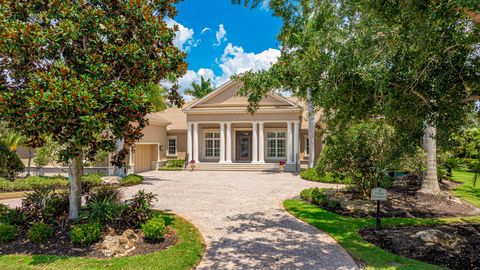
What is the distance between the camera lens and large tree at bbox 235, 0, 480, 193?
207 inches

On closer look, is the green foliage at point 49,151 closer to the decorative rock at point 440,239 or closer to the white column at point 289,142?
the decorative rock at point 440,239

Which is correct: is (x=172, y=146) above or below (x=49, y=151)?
above

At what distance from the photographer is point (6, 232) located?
6918 millimetres

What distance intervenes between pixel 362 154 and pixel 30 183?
1519 centimetres

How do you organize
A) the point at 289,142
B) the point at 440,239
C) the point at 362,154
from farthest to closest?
the point at 289,142, the point at 362,154, the point at 440,239

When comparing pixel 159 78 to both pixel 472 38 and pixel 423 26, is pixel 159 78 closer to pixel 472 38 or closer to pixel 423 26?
pixel 423 26

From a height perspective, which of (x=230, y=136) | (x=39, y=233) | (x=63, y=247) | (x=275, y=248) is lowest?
(x=275, y=248)

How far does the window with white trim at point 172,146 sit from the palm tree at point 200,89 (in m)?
14.5

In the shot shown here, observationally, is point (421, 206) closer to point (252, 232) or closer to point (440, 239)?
point (440, 239)

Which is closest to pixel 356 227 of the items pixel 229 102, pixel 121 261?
pixel 121 261

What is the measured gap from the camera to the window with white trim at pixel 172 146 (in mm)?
30258

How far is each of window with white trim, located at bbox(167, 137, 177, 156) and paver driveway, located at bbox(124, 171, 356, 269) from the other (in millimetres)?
15068

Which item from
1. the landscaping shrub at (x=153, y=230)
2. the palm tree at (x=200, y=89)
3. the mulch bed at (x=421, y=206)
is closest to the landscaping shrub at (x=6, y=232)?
the landscaping shrub at (x=153, y=230)

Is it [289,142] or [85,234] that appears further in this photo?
[289,142]
